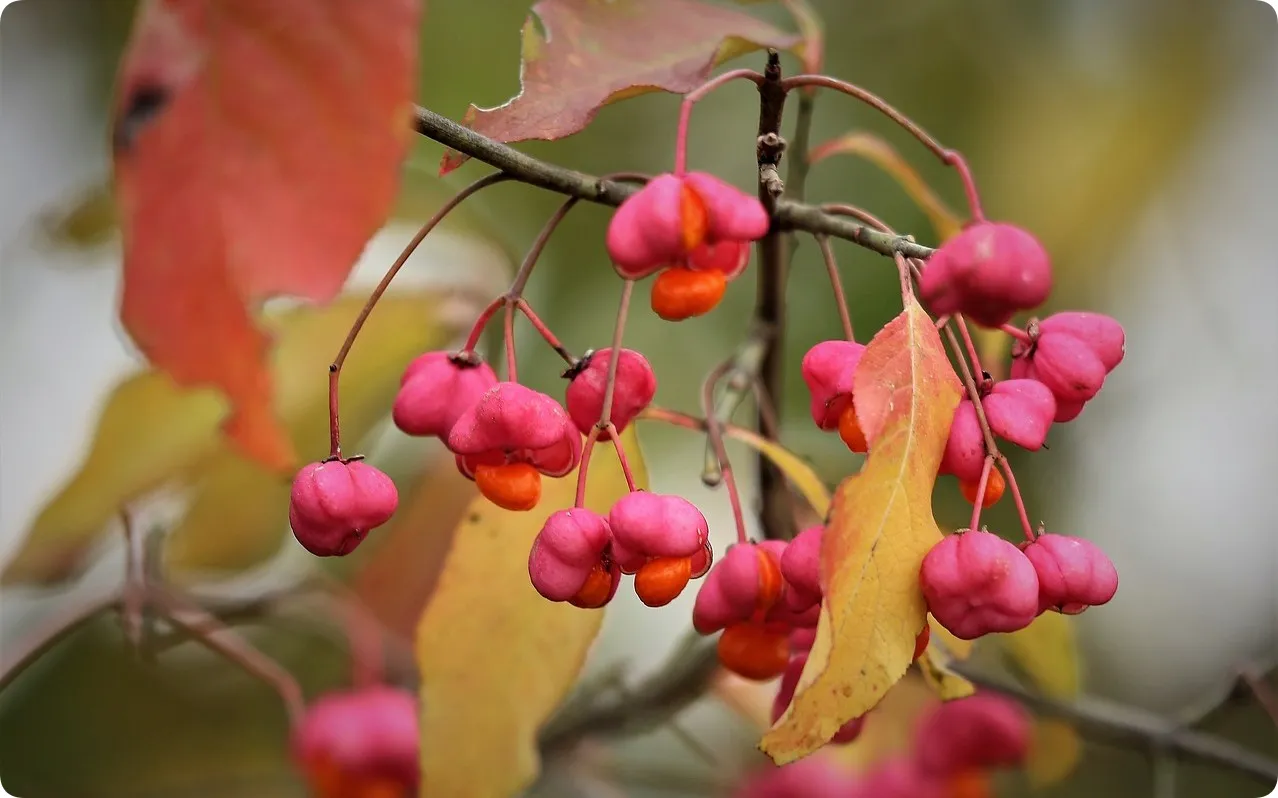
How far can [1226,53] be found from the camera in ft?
4.19

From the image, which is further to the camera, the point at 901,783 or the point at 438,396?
the point at 901,783

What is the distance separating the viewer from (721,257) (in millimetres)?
407

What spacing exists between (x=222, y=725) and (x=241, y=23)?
3.65ft

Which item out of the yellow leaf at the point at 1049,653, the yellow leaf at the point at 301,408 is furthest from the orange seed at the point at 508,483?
the yellow leaf at the point at 301,408

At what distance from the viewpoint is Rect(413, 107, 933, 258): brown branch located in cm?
41

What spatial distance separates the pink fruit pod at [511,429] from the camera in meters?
0.40

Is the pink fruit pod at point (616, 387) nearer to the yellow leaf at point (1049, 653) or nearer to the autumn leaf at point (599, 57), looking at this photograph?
the autumn leaf at point (599, 57)

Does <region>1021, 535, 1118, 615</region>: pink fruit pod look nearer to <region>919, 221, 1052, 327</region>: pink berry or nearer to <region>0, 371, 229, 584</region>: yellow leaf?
<region>919, 221, 1052, 327</region>: pink berry

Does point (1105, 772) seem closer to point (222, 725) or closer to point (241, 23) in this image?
point (222, 725)

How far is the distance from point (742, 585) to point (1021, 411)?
0.40 feet

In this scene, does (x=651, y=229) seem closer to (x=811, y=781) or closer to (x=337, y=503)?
(x=337, y=503)

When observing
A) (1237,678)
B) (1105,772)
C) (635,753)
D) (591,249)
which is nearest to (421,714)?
(1237,678)

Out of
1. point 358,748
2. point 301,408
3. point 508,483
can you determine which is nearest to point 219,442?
point 301,408

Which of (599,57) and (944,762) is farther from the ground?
(599,57)
